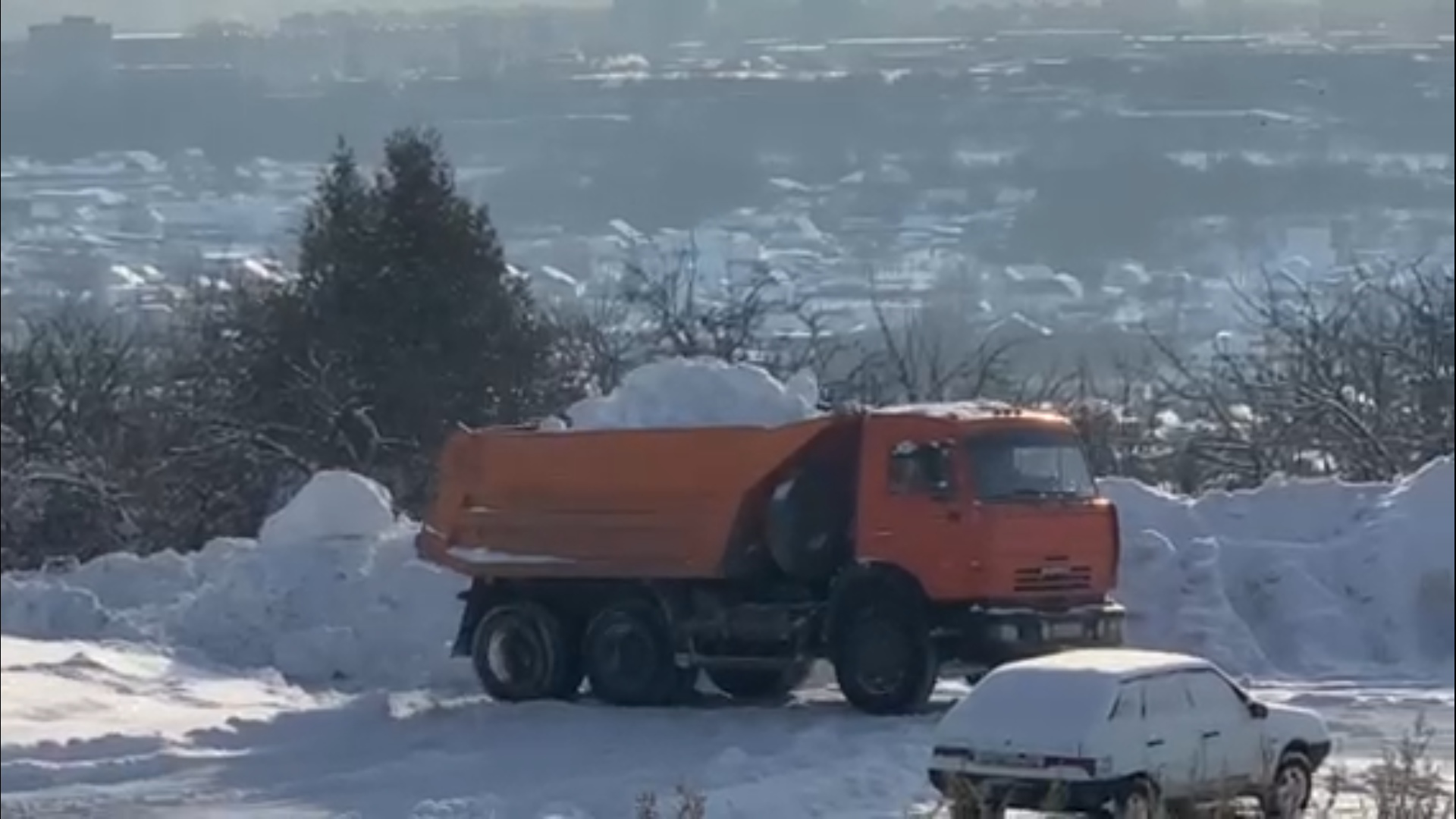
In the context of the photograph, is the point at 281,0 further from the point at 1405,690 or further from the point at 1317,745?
the point at 1405,690

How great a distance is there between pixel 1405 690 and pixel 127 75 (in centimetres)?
1155

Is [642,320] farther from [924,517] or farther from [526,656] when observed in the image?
[924,517]

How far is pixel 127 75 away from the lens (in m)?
21.9

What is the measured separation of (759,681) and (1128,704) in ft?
27.1

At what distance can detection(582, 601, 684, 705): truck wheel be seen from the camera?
23.9 meters

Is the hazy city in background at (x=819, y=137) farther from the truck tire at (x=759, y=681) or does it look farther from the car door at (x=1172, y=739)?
the car door at (x=1172, y=739)

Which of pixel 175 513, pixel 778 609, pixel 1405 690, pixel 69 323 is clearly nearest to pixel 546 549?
pixel 778 609

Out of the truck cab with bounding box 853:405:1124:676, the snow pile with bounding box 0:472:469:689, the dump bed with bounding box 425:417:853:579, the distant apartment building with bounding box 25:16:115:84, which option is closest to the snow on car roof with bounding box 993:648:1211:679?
the truck cab with bounding box 853:405:1124:676

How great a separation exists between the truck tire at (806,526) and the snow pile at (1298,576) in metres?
3.80

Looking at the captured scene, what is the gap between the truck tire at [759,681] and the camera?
2373 cm

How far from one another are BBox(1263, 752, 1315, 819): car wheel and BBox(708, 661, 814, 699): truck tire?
6.89m

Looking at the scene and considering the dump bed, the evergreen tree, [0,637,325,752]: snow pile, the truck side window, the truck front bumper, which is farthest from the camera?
the evergreen tree

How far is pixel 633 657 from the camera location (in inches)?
947

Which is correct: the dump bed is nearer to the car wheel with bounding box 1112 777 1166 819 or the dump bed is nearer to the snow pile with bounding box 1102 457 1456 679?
the snow pile with bounding box 1102 457 1456 679
